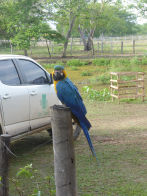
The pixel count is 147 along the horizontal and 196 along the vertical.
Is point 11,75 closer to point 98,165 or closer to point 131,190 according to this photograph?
point 98,165

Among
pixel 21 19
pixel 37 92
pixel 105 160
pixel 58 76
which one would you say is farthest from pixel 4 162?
pixel 21 19

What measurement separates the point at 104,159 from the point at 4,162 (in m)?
2.93

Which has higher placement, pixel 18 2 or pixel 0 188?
pixel 18 2

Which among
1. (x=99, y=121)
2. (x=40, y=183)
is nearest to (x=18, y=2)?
(x=99, y=121)

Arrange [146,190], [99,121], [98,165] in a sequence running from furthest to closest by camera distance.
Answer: [99,121] < [98,165] < [146,190]

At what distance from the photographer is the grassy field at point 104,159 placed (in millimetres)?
4850

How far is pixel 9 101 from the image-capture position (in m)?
5.84

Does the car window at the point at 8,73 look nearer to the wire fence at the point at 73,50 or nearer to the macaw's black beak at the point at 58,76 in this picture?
the macaw's black beak at the point at 58,76

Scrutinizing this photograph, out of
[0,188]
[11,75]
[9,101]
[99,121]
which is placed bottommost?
[99,121]

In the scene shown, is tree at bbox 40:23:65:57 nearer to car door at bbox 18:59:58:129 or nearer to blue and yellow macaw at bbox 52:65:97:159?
car door at bbox 18:59:58:129

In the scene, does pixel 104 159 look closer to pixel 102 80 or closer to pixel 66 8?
pixel 102 80

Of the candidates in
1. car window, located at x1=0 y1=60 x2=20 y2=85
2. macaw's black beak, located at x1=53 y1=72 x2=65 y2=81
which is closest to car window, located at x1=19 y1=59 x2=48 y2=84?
car window, located at x1=0 y1=60 x2=20 y2=85

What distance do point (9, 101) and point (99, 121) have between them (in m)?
4.67

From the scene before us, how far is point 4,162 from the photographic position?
3512 mm
